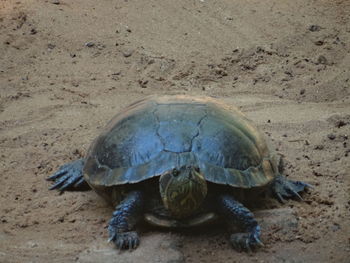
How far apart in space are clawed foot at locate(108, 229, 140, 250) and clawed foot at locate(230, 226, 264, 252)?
1.99 feet

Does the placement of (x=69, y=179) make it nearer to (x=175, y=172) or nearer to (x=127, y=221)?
(x=127, y=221)

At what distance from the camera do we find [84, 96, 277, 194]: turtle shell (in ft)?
12.2

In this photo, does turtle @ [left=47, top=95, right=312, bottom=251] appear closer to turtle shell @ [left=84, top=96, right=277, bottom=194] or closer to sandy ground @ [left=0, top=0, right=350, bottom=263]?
turtle shell @ [left=84, top=96, right=277, bottom=194]

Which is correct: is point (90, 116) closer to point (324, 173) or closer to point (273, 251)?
point (324, 173)

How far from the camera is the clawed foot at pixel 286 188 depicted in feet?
13.6

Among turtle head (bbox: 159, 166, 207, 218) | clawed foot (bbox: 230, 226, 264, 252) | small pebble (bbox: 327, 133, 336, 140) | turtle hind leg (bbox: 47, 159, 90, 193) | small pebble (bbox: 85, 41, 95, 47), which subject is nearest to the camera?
turtle head (bbox: 159, 166, 207, 218)

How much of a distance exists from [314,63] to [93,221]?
12.6ft

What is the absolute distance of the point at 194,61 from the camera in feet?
22.7

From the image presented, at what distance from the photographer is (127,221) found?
3.69 meters

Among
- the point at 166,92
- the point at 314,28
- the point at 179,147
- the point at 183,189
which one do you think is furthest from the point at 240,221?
the point at 314,28

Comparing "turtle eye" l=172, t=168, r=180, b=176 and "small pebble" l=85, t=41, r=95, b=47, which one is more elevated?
"small pebble" l=85, t=41, r=95, b=47

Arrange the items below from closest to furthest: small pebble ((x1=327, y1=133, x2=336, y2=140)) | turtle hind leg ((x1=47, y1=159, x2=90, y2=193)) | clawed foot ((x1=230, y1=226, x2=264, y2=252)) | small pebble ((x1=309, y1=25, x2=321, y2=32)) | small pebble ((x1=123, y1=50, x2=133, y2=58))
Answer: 1. clawed foot ((x1=230, y1=226, x2=264, y2=252))
2. turtle hind leg ((x1=47, y1=159, x2=90, y2=193))
3. small pebble ((x1=327, y1=133, x2=336, y2=140))
4. small pebble ((x1=123, y1=50, x2=133, y2=58))
5. small pebble ((x1=309, y1=25, x2=321, y2=32))

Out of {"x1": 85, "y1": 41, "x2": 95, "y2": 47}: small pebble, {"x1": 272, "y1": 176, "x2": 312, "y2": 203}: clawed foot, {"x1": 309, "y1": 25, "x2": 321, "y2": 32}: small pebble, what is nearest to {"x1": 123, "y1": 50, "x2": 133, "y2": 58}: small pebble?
{"x1": 85, "y1": 41, "x2": 95, "y2": 47}: small pebble

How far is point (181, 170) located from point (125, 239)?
575 millimetres
